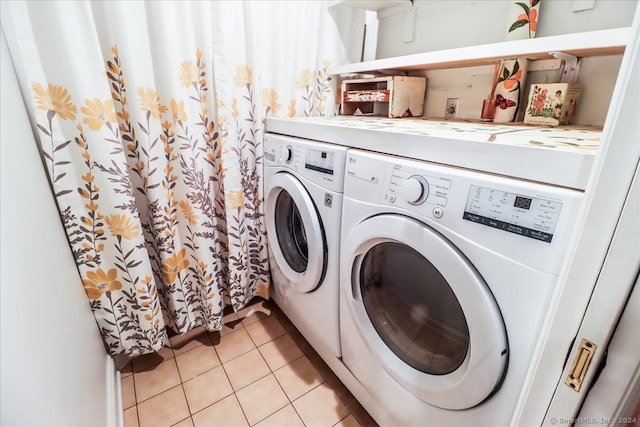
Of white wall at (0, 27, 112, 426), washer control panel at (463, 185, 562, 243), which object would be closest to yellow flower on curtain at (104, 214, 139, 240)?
white wall at (0, 27, 112, 426)

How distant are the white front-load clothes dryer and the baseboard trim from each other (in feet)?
2.39

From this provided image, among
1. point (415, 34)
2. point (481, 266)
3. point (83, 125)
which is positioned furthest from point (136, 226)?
point (415, 34)

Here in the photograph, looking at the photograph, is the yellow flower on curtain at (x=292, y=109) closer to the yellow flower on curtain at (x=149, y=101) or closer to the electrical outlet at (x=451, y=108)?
the yellow flower on curtain at (x=149, y=101)

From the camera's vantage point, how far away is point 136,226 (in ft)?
3.40

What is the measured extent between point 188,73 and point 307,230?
0.72 metres

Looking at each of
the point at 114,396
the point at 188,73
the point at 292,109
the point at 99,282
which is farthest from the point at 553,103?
the point at 114,396

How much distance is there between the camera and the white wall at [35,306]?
19.2 inches

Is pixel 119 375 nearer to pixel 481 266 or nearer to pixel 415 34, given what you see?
pixel 481 266

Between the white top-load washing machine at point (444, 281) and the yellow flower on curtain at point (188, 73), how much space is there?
69 centimetres

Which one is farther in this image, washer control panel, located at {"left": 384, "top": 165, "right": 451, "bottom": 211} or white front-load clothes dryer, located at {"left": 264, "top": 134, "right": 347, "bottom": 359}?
white front-load clothes dryer, located at {"left": 264, "top": 134, "right": 347, "bottom": 359}

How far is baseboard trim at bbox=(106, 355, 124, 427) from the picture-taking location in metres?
1.01

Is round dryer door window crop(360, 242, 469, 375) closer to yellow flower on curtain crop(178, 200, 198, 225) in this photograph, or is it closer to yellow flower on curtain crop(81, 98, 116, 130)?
yellow flower on curtain crop(178, 200, 198, 225)

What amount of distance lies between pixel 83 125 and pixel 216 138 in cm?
44

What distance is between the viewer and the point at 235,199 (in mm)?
1266
